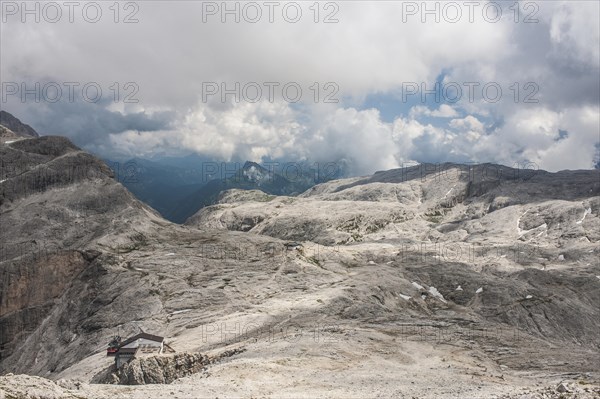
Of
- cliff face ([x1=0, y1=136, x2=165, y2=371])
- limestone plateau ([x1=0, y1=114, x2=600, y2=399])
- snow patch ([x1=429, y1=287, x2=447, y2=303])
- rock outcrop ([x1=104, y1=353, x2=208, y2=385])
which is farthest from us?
snow patch ([x1=429, y1=287, x2=447, y2=303])

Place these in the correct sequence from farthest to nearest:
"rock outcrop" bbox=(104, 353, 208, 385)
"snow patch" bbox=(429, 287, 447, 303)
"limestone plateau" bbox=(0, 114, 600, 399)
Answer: "snow patch" bbox=(429, 287, 447, 303) → "rock outcrop" bbox=(104, 353, 208, 385) → "limestone plateau" bbox=(0, 114, 600, 399)

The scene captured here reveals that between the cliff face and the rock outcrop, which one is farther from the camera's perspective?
the cliff face

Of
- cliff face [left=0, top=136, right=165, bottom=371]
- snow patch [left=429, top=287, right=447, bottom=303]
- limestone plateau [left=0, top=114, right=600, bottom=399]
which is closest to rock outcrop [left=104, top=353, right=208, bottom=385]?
limestone plateau [left=0, top=114, right=600, bottom=399]

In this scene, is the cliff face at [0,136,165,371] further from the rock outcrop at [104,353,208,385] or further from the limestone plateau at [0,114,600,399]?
the rock outcrop at [104,353,208,385]

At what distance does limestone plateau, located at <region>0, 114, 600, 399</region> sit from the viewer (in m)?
49.0

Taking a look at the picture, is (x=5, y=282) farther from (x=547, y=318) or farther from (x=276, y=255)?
(x=547, y=318)

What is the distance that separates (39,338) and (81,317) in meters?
A: 11.4

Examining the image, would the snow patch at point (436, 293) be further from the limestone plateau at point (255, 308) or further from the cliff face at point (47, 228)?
the cliff face at point (47, 228)

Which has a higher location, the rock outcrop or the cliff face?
the cliff face

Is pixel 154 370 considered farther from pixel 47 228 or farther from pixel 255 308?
pixel 47 228

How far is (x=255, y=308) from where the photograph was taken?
98.0 metres

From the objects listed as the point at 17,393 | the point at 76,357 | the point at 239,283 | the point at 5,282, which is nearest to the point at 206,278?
the point at 239,283

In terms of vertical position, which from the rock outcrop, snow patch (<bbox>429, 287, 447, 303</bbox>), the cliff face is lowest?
snow patch (<bbox>429, 287, 447, 303</bbox>)

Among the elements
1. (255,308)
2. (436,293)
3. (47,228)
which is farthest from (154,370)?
(47,228)
